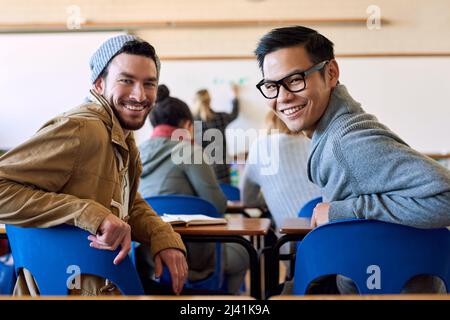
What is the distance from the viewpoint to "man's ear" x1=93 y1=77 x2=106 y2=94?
131 cm

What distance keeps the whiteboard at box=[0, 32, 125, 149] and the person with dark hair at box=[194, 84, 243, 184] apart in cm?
86

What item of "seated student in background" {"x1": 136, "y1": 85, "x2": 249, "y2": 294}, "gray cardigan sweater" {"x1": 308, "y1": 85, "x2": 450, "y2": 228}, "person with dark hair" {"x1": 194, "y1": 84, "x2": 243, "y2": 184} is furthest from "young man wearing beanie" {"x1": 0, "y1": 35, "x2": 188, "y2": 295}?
"person with dark hair" {"x1": 194, "y1": 84, "x2": 243, "y2": 184}

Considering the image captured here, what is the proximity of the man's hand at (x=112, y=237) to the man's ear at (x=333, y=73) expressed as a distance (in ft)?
2.09

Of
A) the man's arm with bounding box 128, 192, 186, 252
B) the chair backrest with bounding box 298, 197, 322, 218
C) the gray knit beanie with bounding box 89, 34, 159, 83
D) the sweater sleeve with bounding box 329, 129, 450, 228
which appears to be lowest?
the chair backrest with bounding box 298, 197, 322, 218

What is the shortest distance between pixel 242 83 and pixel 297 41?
276 cm

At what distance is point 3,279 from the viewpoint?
1.92 meters

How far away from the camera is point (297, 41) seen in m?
1.22

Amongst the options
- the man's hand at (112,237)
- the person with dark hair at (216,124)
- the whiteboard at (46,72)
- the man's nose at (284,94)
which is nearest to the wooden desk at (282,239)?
the man's nose at (284,94)

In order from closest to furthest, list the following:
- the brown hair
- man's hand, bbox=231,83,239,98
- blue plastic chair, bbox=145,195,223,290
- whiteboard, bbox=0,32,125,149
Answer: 1. blue plastic chair, bbox=145,195,223,290
2. whiteboard, bbox=0,32,125,149
3. the brown hair
4. man's hand, bbox=231,83,239,98

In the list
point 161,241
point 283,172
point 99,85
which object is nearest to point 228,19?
point 283,172

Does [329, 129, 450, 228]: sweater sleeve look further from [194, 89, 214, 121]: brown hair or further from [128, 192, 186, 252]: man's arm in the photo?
[194, 89, 214, 121]: brown hair

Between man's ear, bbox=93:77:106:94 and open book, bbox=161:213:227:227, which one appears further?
open book, bbox=161:213:227:227
